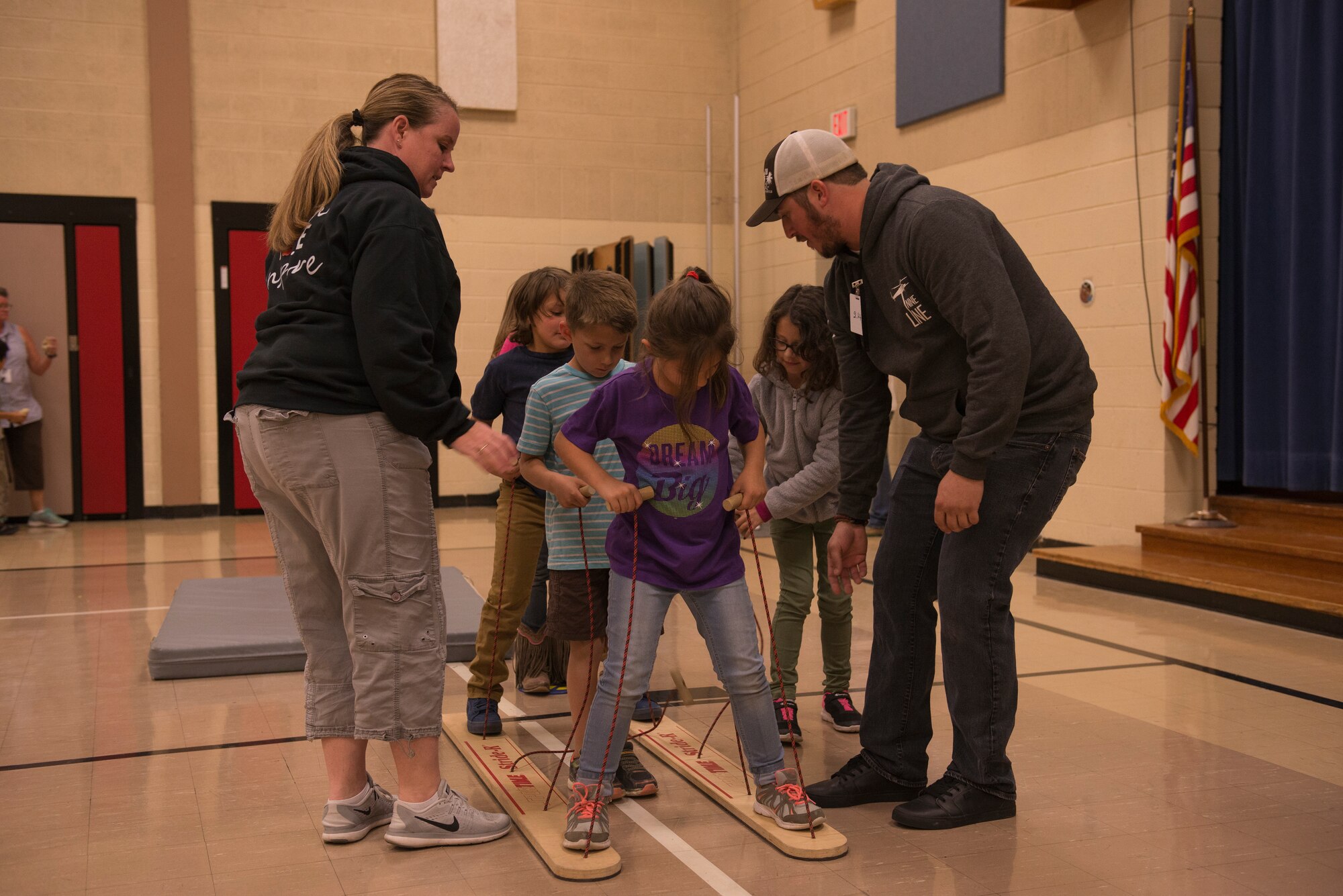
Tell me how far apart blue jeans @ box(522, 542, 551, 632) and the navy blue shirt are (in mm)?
470

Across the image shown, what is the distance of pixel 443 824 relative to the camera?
2336mm

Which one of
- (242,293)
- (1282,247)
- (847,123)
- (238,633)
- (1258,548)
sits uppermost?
(847,123)

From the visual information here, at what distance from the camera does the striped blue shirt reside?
2.65 meters

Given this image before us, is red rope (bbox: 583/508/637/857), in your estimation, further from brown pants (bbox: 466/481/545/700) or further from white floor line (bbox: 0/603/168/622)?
white floor line (bbox: 0/603/168/622)

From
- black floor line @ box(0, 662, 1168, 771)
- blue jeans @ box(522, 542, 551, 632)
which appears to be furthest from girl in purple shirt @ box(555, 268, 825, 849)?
blue jeans @ box(522, 542, 551, 632)

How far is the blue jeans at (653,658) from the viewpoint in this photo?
233 centimetres

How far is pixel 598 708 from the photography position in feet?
7.68

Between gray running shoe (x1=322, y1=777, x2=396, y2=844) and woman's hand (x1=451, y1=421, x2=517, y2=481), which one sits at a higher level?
woman's hand (x1=451, y1=421, x2=517, y2=481)

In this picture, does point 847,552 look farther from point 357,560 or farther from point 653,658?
point 357,560

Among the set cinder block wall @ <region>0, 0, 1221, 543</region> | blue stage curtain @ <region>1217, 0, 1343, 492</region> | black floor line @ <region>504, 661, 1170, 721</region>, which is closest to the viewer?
black floor line @ <region>504, 661, 1170, 721</region>

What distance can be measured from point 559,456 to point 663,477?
0.35 m

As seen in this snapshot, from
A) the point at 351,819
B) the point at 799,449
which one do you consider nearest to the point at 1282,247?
the point at 799,449

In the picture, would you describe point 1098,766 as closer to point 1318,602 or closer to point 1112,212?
point 1318,602

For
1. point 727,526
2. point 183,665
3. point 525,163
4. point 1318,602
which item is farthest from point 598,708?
point 525,163
